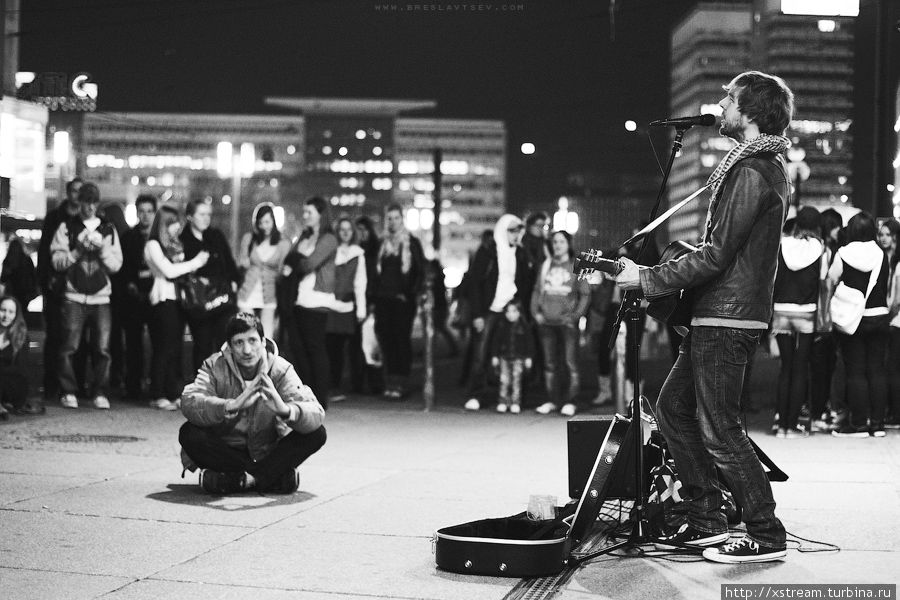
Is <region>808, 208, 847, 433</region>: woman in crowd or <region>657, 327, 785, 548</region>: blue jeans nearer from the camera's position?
<region>657, 327, 785, 548</region>: blue jeans

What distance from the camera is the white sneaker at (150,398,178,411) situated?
482 inches

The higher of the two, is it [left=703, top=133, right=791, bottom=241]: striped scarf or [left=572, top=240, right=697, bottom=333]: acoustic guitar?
[left=703, top=133, right=791, bottom=241]: striped scarf

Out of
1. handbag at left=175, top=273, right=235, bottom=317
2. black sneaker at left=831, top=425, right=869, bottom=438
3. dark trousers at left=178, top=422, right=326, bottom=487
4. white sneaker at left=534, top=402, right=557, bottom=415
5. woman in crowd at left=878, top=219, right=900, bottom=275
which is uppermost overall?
woman in crowd at left=878, top=219, right=900, bottom=275

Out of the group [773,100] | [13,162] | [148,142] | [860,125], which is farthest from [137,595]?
[148,142]

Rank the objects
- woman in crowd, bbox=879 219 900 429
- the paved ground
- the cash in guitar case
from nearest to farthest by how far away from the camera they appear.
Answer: the paved ground < the cash in guitar case < woman in crowd, bbox=879 219 900 429

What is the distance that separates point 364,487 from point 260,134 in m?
172

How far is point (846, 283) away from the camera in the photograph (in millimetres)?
10938

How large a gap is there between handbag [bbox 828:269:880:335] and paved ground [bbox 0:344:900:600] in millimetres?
988

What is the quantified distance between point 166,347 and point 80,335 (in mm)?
842

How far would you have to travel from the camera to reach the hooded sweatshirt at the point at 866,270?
10859mm

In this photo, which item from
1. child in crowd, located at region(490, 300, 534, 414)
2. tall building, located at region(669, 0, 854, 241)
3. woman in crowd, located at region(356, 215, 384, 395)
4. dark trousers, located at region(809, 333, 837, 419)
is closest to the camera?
dark trousers, located at region(809, 333, 837, 419)

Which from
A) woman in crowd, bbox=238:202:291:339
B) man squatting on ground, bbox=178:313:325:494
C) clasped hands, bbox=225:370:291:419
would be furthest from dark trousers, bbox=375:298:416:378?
clasped hands, bbox=225:370:291:419

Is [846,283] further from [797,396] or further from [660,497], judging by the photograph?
[660,497]

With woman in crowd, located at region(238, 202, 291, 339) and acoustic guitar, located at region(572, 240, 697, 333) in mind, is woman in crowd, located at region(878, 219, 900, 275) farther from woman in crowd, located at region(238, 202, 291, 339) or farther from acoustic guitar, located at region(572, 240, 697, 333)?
acoustic guitar, located at region(572, 240, 697, 333)
